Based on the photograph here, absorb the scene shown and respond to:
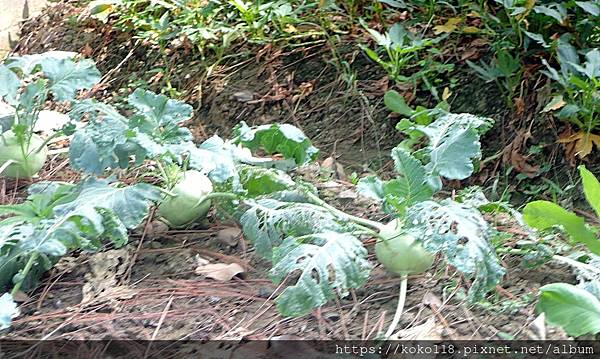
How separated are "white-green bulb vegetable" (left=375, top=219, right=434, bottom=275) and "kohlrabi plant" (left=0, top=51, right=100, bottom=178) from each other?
1.22 metres

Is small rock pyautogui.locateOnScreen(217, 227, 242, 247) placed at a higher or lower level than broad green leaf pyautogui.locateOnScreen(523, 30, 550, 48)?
lower

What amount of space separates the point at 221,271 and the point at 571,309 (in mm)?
960

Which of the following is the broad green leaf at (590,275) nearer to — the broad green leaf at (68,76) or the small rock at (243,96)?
the broad green leaf at (68,76)

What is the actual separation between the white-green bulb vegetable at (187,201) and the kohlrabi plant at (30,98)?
1.79 feet

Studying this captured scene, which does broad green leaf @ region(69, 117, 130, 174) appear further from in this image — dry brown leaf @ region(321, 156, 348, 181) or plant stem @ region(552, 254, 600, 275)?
plant stem @ region(552, 254, 600, 275)

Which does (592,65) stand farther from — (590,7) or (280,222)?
(280,222)

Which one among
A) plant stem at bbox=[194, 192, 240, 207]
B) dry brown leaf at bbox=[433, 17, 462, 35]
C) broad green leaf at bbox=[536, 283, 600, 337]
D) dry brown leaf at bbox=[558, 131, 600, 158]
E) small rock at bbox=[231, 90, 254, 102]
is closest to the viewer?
broad green leaf at bbox=[536, 283, 600, 337]

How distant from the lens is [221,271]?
7.03 feet

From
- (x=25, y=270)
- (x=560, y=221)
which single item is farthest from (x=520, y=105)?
(x=25, y=270)

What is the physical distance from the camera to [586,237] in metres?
1.91

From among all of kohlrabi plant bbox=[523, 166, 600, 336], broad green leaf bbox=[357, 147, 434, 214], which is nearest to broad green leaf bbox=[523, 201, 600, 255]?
kohlrabi plant bbox=[523, 166, 600, 336]

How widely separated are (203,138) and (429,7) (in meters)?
1.14

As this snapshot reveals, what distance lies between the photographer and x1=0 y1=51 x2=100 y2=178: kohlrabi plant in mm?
2496

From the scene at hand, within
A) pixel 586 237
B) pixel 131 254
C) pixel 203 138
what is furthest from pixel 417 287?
pixel 203 138
